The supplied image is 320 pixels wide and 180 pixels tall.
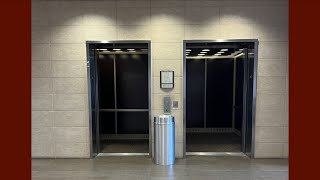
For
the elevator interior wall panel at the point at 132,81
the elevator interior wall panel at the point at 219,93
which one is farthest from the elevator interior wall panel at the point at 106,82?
the elevator interior wall panel at the point at 219,93

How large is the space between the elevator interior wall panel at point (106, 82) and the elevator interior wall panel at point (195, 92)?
94.2 inches

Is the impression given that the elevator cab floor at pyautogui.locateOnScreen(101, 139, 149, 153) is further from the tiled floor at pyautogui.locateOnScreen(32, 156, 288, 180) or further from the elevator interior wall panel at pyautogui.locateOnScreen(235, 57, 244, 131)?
the elevator interior wall panel at pyautogui.locateOnScreen(235, 57, 244, 131)

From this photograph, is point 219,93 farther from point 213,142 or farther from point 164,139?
point 164,139

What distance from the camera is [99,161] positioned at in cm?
521

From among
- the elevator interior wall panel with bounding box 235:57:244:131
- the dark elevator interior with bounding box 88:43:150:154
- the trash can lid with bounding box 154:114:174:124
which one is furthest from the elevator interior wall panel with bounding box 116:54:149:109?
the elevator interior wall panel with bounding box 235:57:244:131

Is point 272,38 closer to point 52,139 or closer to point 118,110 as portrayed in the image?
point 118,110

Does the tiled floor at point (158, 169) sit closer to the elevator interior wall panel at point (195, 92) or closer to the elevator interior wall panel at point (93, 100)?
the elevator interior wall panel at point (93, 100)

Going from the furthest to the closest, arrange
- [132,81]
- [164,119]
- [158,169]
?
[132,81] → [164,119] → [158,169]

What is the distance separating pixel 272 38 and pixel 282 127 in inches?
72.4

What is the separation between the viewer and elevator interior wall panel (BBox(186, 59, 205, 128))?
8078mm

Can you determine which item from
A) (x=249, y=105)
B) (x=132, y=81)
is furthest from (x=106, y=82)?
(x=249, y=105)

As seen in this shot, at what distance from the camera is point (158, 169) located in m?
4.69

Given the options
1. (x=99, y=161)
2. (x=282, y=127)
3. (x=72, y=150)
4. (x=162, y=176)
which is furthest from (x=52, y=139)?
(x=282, y=127)

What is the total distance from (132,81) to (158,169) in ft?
10.1
